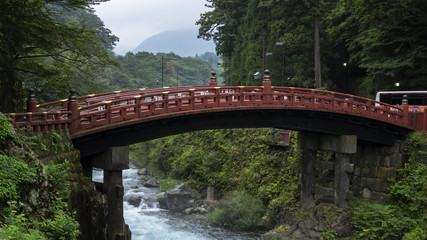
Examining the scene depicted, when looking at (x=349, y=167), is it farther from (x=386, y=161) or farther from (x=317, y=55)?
(x=317, y=55)

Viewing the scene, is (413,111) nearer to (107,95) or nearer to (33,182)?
(107,95)

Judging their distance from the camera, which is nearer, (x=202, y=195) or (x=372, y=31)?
(x=372, y=31)

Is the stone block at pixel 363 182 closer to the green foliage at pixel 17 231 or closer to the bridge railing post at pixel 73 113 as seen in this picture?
the bridge railing post at pixel 73 113

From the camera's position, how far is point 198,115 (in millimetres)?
21031

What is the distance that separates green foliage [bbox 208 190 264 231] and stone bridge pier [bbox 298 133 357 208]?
363 cm

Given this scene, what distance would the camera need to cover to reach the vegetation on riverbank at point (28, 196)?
1000cm

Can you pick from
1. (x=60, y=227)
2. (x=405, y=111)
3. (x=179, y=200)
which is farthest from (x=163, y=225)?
(x=60, y=227)

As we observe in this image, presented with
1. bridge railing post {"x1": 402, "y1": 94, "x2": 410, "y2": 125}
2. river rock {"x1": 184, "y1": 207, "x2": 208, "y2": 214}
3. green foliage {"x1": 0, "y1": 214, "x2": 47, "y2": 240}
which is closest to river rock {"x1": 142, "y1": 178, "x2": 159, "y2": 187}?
river rock {"x1": 184, "y1": 207, "x2": 208, "y2": 214}

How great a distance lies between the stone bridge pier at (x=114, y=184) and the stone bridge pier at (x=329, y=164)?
14638 millimetres

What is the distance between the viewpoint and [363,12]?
105ft

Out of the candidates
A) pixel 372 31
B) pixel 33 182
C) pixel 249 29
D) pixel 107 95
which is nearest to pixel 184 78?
pixel 249 29

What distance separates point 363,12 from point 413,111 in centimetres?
876

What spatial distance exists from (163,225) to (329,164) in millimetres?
13079

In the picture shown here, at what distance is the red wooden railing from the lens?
15902 mm
